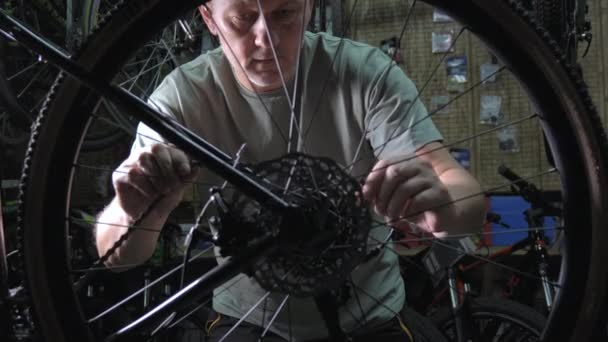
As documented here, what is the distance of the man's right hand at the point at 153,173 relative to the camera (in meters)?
0.63

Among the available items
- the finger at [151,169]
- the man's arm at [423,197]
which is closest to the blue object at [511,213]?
the man's arm at [423,197]

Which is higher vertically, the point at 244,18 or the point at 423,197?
the point at 244,18

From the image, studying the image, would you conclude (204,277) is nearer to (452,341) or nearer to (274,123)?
(274,123)

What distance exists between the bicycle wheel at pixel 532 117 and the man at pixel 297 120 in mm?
121

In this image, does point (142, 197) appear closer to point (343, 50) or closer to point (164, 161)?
point (164, 161)

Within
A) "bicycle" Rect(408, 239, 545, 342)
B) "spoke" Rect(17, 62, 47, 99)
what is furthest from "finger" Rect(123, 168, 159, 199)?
"spoke" Rect(17, 62, 47, 99)

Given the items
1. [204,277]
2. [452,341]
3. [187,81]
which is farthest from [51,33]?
[204,277]

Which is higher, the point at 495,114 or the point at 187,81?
the point at 187,81

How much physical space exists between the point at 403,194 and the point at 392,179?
0.02 meters

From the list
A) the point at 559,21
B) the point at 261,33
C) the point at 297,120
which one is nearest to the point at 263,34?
the point at 261,33

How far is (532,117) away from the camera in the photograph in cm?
61

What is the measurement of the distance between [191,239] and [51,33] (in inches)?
60.6

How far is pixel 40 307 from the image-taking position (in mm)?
607

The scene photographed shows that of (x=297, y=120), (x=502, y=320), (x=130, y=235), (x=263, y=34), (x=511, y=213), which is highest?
(x=263, y=34)
